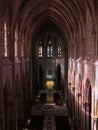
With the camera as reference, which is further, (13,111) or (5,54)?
(13,111)

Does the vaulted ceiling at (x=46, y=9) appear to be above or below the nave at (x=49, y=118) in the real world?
above

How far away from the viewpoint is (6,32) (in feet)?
80.4

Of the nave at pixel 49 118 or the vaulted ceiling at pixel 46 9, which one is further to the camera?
the nave at pixel 49 118

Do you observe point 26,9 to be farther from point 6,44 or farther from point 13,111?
point 13,111

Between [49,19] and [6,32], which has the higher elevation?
[49,19]

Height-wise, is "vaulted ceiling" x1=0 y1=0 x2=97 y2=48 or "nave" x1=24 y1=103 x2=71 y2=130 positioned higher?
"vaulted ceiling" x1=0 y1=0 x2=97 y2=48

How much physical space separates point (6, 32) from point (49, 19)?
24.6 meters

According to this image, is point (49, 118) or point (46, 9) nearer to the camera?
point (46, 9)

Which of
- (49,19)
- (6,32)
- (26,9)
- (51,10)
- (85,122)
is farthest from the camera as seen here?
(49,19)

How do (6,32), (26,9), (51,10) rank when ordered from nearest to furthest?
(6,32) → (26,9) → (51,10)

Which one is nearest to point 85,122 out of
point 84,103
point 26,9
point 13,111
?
point 84,103

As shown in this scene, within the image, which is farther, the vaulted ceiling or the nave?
the nave

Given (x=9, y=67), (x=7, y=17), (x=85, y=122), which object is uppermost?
(x=7, y=17)

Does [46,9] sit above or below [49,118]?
above
